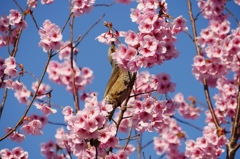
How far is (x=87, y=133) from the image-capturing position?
275cm

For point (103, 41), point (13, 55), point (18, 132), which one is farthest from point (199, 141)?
point (13, 55)

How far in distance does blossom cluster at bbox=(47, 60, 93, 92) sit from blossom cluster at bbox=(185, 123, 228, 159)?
2.27 m

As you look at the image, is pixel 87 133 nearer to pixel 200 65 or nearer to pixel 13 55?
pixel 13 55

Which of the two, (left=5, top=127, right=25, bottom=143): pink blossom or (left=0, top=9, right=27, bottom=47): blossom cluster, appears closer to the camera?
(left=5, top=127, right=25, bottom=143): pink blossom

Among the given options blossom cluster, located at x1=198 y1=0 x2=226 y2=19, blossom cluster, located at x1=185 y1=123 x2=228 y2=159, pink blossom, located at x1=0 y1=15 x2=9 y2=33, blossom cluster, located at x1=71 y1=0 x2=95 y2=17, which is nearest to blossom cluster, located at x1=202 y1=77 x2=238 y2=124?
blossom cluster, located at x1=185 y1=123 x2=228 y2=159

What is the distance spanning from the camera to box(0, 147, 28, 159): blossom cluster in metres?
3.97

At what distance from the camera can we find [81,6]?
3.98 metres

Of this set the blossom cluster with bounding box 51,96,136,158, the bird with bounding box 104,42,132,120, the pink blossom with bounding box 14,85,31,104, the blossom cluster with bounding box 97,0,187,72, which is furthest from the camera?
the pink blossom with bounding box 14,85,31,104

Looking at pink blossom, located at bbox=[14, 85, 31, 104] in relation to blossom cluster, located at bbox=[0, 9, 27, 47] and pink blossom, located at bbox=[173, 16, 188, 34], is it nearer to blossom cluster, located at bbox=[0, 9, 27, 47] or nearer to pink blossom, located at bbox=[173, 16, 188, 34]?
blossom cluster, located at bbox=[0, 9, 27, 47]

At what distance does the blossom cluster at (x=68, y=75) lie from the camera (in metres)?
5.66

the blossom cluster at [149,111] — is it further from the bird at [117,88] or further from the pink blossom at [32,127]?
the pink blossom at [32,127]

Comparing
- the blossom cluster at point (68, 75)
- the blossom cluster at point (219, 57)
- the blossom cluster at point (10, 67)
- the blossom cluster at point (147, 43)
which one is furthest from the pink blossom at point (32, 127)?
the blossom cluster at point (219, 57)

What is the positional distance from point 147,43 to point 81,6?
1.46 m

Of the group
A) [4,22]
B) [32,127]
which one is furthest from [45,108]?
[4,22]
